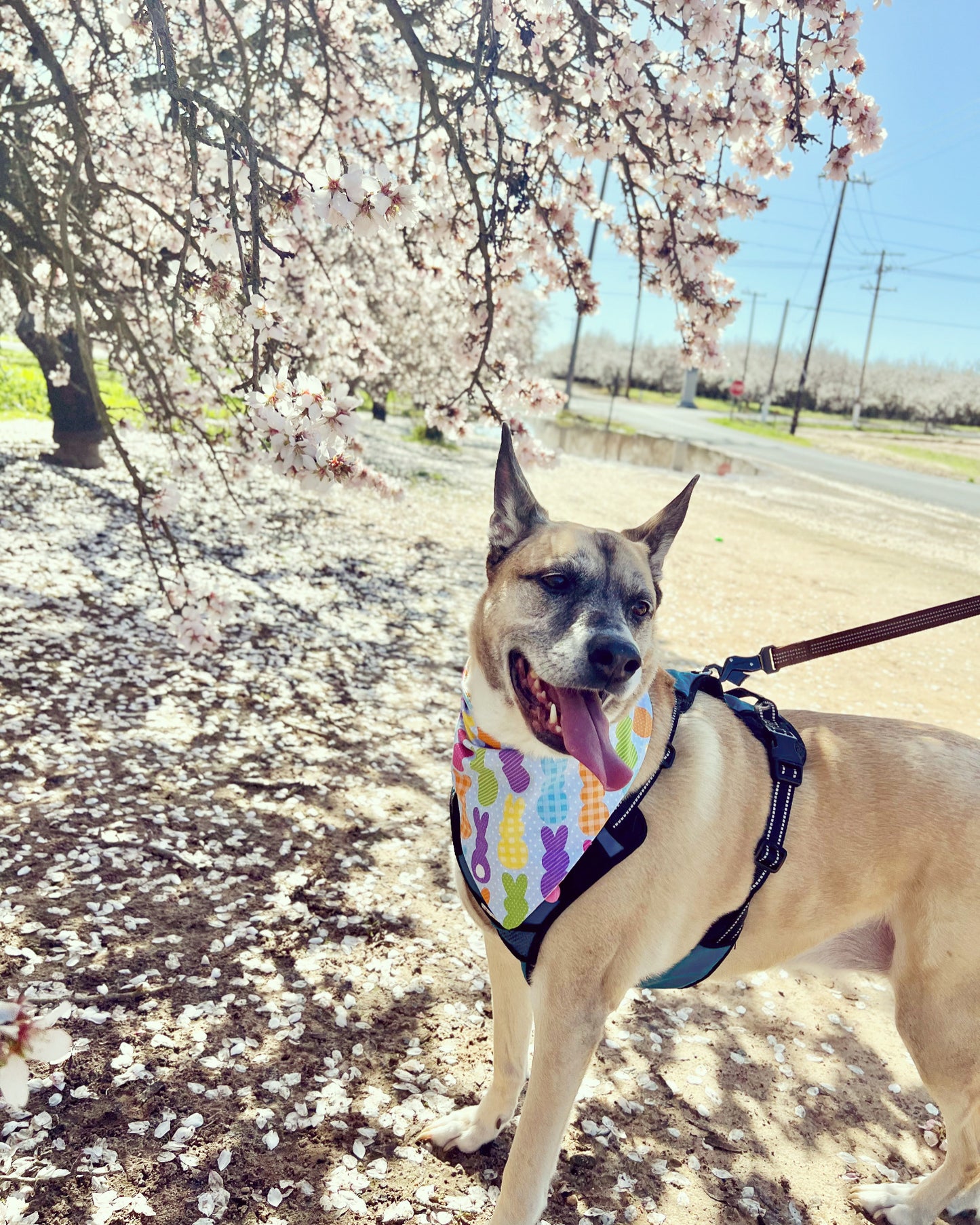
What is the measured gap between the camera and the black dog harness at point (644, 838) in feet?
8.32

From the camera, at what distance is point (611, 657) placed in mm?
2473

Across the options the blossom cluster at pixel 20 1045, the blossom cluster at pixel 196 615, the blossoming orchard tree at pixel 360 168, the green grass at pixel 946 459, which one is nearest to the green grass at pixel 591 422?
the green grass at pixel 946 459

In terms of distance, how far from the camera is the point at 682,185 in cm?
600

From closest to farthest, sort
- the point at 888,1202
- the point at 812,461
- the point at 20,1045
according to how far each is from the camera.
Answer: the point at 20,1045
the point at 888,1202
the point at 812,461

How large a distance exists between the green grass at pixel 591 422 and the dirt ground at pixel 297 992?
3647 cm

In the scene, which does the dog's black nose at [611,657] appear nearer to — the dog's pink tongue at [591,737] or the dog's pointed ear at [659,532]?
the dog's pink tongue at [591,737]

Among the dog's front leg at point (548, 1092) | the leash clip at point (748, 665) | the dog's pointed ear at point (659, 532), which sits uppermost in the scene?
the dog's pointed ear at point (659, 532)

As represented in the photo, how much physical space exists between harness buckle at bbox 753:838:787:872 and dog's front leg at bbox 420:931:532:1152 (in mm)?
973

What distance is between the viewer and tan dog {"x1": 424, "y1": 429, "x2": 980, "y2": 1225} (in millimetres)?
2506

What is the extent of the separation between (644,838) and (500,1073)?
1.14 metres

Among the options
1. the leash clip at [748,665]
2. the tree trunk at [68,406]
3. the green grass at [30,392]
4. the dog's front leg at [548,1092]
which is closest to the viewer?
the dog's front leg at [548,1092]

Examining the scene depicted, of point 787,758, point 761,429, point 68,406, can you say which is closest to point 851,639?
point 787,758

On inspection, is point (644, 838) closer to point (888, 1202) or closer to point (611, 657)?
point (611, 657)

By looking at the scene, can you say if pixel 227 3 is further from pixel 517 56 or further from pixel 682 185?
pixel 682 185
